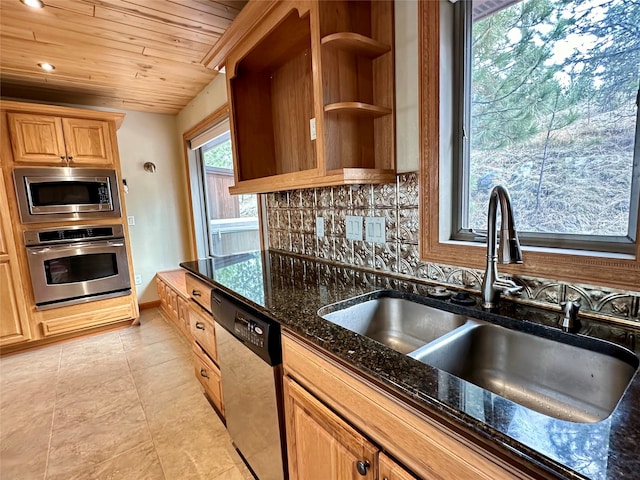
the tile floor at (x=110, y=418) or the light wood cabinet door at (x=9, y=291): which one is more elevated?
the light wood cabinet door at (x=9, y=291)

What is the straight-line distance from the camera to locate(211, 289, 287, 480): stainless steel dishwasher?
1.12m

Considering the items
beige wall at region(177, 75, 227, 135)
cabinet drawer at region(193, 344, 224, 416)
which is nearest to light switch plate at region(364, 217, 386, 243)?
cabinet drawer at region(193, 344, 224, 416)

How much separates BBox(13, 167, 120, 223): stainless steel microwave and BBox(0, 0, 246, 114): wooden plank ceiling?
0.80m

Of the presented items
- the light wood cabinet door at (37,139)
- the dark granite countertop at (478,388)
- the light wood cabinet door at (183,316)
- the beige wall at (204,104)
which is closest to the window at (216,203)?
the beige wall at (204,104)

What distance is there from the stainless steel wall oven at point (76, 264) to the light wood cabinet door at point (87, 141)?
24.9 inches

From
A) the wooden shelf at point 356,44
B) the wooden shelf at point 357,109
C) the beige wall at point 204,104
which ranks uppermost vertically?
the beige wall at point 204,104

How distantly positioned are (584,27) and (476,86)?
0.33 meters

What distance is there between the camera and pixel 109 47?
2.21 m

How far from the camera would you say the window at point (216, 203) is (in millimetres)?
3436

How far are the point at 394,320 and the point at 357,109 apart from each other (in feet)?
2.79

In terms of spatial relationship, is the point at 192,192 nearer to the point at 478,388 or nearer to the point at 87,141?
the point at 87,141

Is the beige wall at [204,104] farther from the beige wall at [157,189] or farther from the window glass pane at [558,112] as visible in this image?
the window glass pane at [558,112]

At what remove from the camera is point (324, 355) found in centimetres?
86

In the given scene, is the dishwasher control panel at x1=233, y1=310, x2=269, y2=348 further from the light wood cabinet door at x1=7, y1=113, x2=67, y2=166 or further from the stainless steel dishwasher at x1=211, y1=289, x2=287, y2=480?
the light wood cabinet door at x1=7, y1=113, x2=67, y2=166
